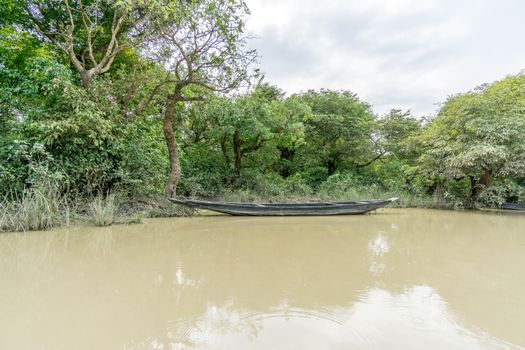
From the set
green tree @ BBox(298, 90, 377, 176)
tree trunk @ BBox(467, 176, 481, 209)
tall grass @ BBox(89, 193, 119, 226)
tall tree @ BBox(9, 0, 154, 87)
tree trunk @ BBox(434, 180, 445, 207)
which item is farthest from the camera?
green tree @ BBox(298, 90, 377, 176)

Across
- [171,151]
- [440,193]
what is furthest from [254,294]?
[440,193]

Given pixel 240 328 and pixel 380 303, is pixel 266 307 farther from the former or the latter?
pixel 380 303

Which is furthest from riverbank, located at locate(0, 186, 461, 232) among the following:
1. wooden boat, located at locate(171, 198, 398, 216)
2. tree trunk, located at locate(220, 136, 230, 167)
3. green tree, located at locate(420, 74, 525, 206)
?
green tree, located at locate(420, 74, 525, 206)

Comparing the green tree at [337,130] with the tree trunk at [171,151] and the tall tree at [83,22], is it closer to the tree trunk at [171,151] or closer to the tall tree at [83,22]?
the tree trunk at [171,151]

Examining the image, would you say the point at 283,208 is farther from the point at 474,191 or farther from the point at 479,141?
the point at 474,191

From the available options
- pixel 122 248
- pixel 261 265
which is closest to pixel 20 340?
pixel 261 265

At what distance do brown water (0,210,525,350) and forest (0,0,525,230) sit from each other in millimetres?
1762

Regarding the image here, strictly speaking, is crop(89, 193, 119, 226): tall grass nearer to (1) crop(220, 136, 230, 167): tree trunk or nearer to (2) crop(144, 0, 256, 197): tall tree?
(2) crop(144, 0, 256, 197): tall tree

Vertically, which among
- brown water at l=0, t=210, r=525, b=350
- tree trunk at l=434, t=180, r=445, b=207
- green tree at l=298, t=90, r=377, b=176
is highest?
green tree at l=298, t=90, r=377, b=176

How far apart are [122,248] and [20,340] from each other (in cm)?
186

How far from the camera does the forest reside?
15.1ft

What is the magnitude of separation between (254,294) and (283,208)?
4541 mm

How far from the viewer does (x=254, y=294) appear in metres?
1.83

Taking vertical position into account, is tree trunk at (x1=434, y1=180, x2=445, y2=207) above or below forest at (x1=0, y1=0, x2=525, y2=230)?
below
